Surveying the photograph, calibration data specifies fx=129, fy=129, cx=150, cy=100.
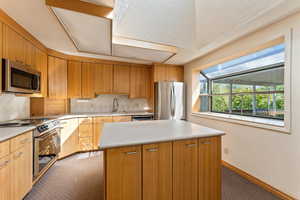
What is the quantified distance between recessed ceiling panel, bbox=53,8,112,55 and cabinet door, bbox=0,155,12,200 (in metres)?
1.71

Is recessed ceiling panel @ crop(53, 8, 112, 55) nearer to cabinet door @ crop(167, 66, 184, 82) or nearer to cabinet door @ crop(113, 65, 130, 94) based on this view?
cabinet door @ crop(113, 65, 130, 94)

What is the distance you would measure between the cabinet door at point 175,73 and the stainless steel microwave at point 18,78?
10.1 ft

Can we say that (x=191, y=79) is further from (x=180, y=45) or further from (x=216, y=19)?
(x=216, y=19)

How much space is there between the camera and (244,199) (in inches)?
66.8

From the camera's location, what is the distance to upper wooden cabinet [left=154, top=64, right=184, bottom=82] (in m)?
3.75

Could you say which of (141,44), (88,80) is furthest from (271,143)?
(88,80)

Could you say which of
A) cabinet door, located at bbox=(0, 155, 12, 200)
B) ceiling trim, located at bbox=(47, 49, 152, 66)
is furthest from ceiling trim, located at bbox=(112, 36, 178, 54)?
cabinet door, located at bbox=(0, 155, 12, 200)

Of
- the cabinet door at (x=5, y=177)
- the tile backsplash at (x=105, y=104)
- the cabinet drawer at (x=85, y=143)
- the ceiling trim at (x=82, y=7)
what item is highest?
the ceiling trim at (x=82, y=7)

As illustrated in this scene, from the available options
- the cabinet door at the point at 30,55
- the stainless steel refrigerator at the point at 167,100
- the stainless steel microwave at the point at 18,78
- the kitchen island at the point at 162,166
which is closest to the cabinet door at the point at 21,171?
the stainless steel microwave at the point at 18,78

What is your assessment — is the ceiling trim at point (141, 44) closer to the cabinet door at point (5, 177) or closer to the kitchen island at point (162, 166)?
the kitchen island at point (162, 166)

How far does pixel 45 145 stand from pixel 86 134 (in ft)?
3.30

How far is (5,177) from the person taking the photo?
52.7 inches

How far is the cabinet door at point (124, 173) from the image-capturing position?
1.14 meters

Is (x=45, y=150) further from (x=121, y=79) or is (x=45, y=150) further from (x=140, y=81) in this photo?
(x=140, y=81)
